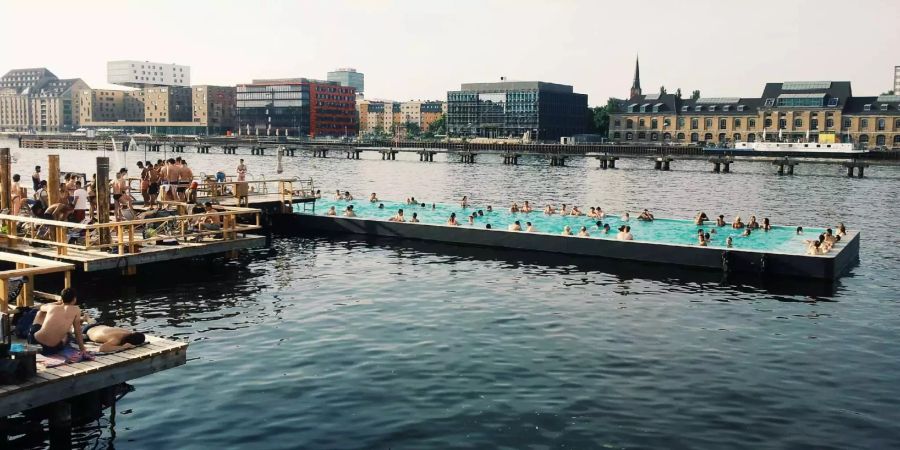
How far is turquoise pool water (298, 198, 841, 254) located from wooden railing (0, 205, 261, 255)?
14800 mm

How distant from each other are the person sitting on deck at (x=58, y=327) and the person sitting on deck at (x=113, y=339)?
1.72 feet

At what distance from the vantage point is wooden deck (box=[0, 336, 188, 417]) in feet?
41.4

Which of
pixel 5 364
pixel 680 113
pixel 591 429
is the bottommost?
pixel 591 429

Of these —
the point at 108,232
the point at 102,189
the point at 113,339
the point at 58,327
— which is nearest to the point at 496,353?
the point at 113,339

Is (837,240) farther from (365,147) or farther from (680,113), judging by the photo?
(680,113)

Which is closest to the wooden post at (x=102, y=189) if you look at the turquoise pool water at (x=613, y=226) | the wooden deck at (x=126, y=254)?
the wooden deck at (x=126, y=254)

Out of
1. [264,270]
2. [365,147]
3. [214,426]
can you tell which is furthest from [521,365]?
[365,147]

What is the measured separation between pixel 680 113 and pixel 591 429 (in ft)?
568

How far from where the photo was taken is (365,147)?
538ft

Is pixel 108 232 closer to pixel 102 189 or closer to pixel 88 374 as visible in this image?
pixel 102 189

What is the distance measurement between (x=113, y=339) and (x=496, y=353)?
365 inches

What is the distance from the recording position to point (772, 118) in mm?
163875

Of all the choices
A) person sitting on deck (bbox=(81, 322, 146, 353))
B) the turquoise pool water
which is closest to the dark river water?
person sitting on deck (bbox=(81, 322, 146, 353))

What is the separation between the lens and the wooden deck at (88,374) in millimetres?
12617
